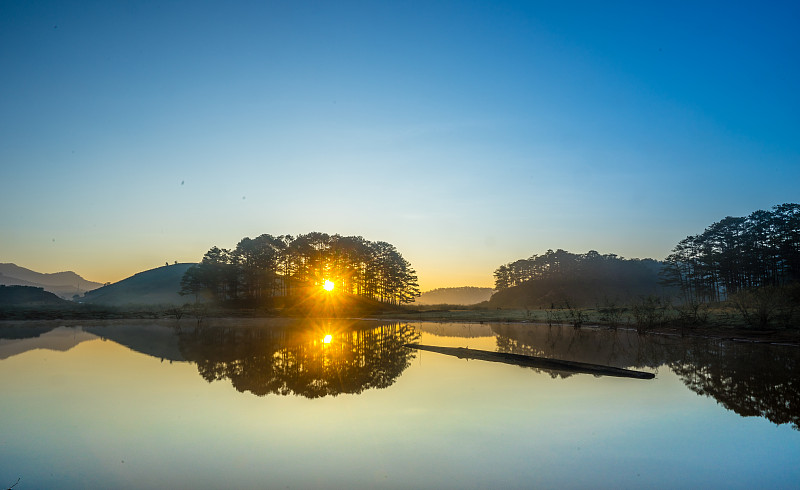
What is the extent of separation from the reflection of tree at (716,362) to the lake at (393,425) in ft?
0.48

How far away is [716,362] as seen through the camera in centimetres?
2305

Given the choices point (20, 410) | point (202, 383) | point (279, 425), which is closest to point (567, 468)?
point (279, 425)

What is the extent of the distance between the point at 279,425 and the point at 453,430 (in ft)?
15.6

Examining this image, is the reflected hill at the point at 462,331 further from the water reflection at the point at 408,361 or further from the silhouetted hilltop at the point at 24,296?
the silhouetted hilltop at the point at 24,296

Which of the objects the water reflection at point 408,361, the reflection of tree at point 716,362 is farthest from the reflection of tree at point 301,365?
the reflection of tree at point 716,362

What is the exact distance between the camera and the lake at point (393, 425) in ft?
27.3

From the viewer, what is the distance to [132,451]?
31.3ft

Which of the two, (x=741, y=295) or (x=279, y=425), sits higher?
(x=741, y=295)

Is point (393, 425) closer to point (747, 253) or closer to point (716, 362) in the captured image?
point (716, 362)

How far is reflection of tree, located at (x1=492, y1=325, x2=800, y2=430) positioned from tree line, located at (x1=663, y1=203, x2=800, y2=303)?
38.7 m

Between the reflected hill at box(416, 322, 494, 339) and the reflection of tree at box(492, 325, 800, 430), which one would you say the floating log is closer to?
the reflection of tree at box(492, 325, 800, 430)

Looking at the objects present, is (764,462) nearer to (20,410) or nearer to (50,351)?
(20,410)

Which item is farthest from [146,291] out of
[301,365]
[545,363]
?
[545,363]

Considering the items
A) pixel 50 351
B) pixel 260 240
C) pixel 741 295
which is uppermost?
pixel 260 240
